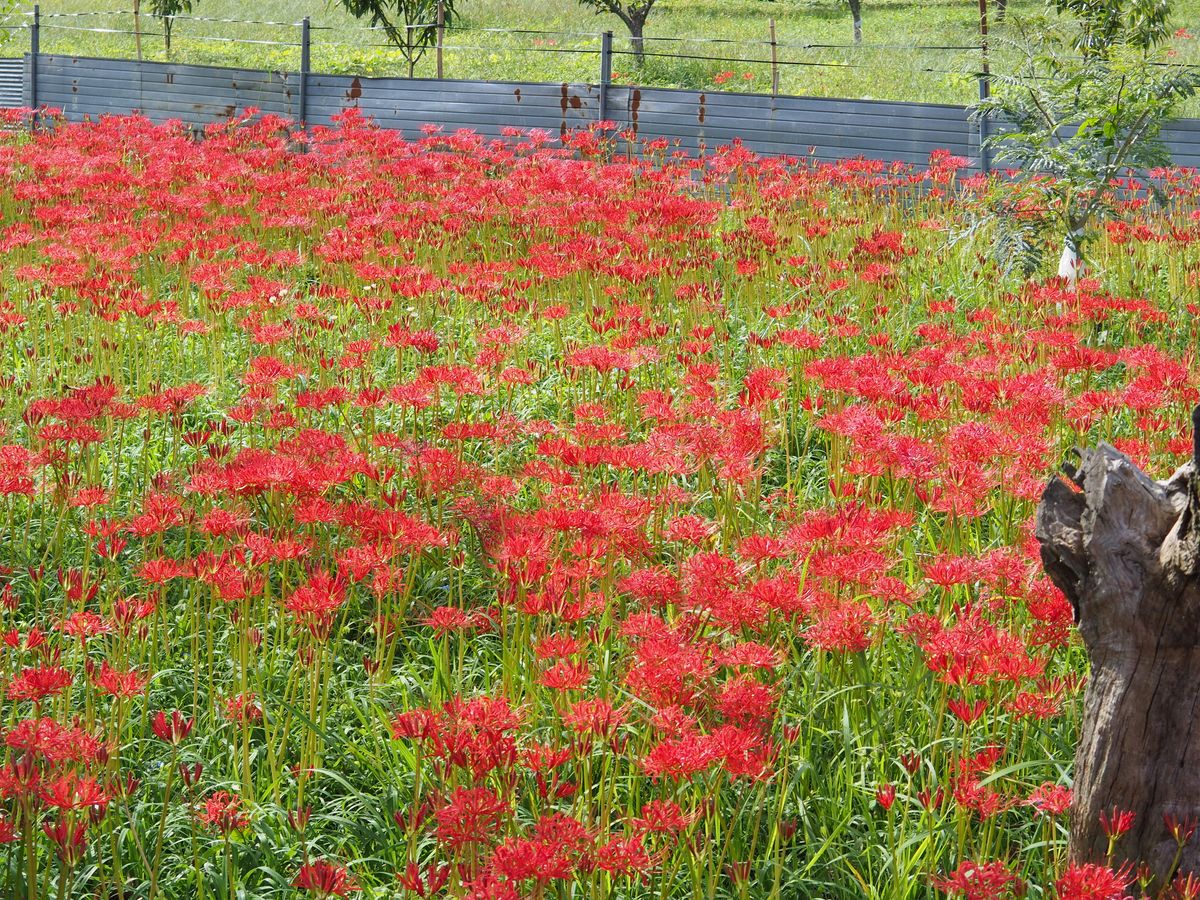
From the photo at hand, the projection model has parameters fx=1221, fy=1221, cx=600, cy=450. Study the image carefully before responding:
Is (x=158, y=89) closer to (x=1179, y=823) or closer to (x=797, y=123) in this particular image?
(x=797, y=123)

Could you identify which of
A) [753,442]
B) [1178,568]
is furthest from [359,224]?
[1178,568]

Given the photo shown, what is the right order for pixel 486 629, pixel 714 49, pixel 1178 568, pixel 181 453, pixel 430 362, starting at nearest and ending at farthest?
pixel 1178 568
pixel 486 629
pixel 181 453
pixel 430 362
pixel 714 49

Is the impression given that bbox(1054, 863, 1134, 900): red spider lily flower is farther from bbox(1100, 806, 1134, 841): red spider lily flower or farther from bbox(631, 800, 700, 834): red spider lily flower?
bbox(631, 800, 700, 834): red spider lily flower

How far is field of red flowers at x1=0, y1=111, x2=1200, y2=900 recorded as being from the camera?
6.89ft

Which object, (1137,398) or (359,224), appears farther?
(359,224)

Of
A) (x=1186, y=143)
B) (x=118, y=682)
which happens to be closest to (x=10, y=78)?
(x=1186, y=143)

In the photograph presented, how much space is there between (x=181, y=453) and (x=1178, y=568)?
3839 millimetres

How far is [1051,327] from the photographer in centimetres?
489

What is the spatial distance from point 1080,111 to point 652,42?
29.8 m

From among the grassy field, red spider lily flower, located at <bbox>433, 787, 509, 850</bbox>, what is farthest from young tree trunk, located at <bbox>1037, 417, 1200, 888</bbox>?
the grassy field

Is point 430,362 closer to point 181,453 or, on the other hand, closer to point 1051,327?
point 181,453

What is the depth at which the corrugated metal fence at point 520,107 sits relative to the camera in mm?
13844

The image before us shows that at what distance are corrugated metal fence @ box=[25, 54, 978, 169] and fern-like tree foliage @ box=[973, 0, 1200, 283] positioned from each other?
6.27 m

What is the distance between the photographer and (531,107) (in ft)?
49.9
